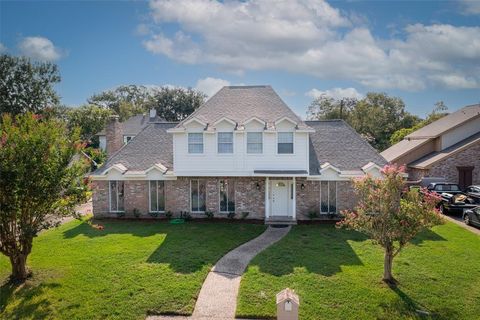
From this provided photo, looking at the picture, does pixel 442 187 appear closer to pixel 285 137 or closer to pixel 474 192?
pixel 474 192

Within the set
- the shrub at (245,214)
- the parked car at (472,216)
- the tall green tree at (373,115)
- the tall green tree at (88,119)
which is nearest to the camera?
the parked car at (472,216)

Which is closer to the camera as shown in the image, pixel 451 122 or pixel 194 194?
pixel 194 194

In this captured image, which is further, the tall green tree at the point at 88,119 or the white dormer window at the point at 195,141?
the tall green tree at the point at 88,119

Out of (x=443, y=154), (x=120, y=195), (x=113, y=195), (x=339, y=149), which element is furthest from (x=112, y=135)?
(x=443, y=154)

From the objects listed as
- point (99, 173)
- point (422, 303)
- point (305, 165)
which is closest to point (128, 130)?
→ point (99, 173)

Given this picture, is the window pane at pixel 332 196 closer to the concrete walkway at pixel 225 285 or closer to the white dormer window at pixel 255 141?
the white dormer window at pixel 255 141

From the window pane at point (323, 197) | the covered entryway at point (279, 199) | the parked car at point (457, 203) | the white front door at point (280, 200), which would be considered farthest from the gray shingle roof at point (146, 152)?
the parked car at point (457, 203)

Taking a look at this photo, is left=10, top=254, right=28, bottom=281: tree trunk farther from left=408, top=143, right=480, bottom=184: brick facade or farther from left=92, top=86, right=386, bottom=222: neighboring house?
left=408, top=143, right=480, bottom=184: brick facade
